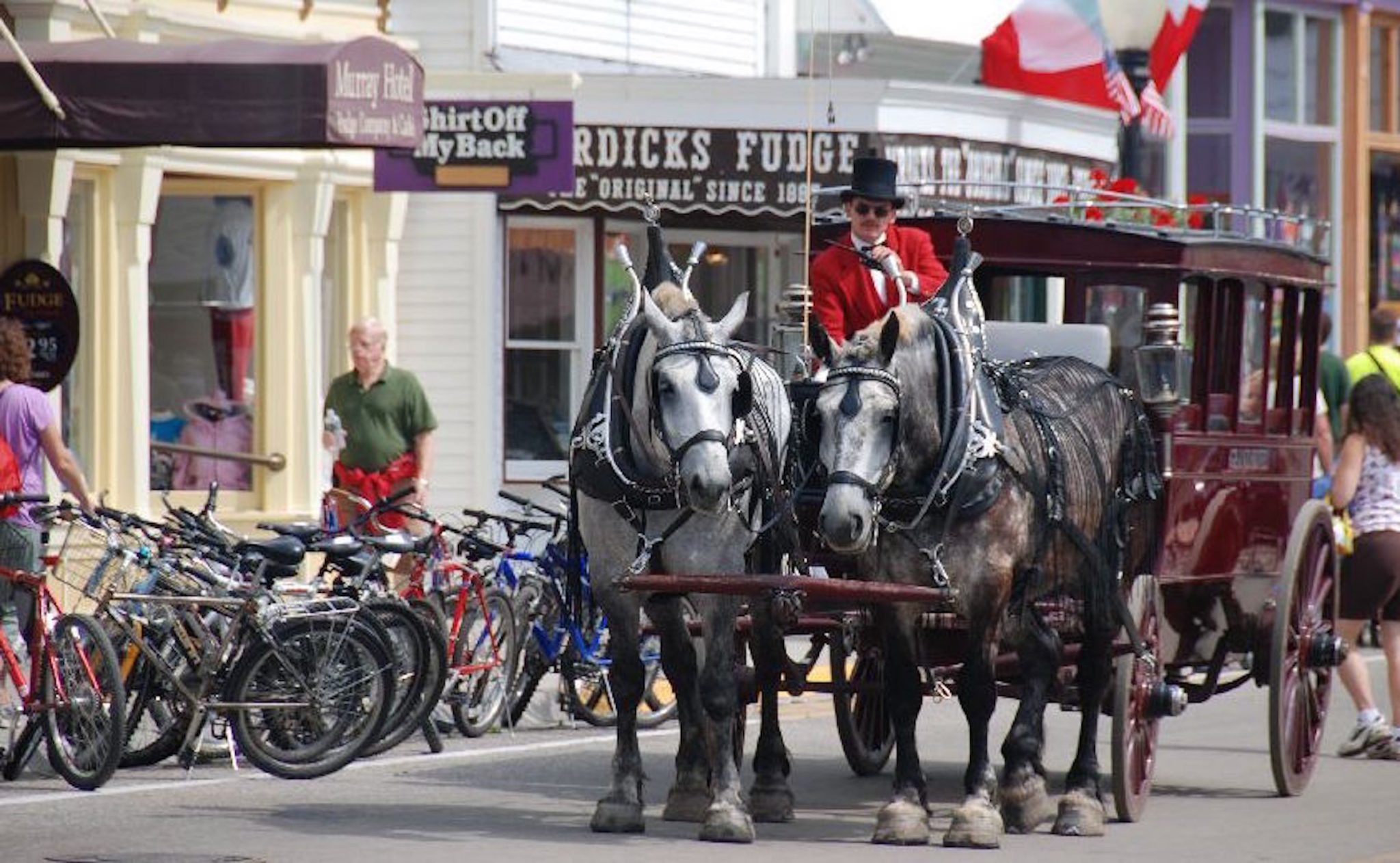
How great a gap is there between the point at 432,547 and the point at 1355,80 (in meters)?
19.4

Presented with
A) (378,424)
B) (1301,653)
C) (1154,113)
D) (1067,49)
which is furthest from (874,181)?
(1067,49)

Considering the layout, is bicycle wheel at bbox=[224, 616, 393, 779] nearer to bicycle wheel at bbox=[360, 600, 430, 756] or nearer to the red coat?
bicycle wheel at bbox=[360, 600, 430, 756]

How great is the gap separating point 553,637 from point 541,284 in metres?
7.59

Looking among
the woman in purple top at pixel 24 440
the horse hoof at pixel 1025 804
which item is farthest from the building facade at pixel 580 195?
the horse hoof at pixel 1025 804

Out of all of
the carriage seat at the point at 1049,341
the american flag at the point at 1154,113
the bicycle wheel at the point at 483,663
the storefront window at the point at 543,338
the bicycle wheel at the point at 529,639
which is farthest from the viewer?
the american flag at the point at 1154,113

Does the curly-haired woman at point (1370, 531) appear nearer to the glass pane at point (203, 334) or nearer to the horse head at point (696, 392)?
the horse head at point (696, 392)

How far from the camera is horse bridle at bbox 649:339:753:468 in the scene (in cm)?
1132

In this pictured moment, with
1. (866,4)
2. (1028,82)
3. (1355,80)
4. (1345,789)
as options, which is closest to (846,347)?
(1345,789)

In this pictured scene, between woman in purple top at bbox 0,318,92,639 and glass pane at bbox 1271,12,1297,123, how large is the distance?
18.6 meters

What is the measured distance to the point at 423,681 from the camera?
14.0m

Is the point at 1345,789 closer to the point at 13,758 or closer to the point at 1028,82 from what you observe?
the point at 13,758

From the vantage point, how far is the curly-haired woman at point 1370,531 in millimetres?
15078

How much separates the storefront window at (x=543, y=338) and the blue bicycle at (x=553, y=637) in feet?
22.9

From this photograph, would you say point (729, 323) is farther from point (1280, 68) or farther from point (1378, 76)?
point (1378, 76)
